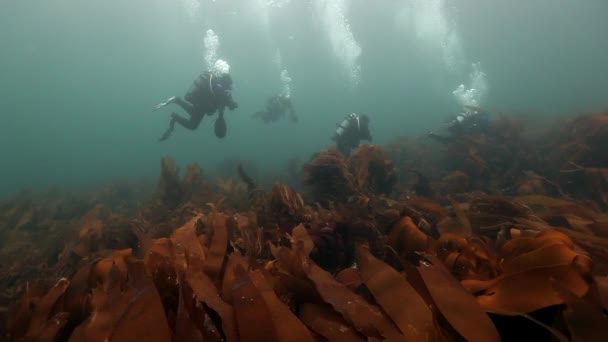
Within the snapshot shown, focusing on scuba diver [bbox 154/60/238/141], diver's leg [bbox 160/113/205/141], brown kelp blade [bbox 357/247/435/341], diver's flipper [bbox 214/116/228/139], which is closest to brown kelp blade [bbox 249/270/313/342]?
brown kelp blade [bbox 357/247/435/341]

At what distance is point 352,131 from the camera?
6684 millimetres

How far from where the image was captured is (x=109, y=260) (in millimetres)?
1552

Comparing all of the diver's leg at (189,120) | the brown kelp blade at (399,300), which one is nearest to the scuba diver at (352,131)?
the diver's leg at (189,120)

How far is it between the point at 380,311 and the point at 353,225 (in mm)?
1202

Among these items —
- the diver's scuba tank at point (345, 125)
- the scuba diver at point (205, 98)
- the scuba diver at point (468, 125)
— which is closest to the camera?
the scuba diver at point (468, 125)

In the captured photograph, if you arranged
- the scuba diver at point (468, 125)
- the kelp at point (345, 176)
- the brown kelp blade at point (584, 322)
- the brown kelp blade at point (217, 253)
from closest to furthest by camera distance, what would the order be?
1. the brown kelp blade at point (584, 322)
2. the brown kelp blade at point (217, 253)
3. the kelp at point (345, 176)
4. the scuba diver at point (468, 125)

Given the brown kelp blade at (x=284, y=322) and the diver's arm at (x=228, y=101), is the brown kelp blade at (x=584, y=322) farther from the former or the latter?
the diver's arm at (x=228, y=101)

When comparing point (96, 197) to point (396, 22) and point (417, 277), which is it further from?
point (396, 22)

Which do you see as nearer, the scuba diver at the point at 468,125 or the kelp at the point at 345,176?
the kelp at the point at 345,176

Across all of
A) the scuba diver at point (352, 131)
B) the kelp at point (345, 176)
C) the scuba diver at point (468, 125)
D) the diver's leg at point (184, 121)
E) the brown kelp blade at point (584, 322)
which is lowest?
the brown kelp blade at point (584, 322)

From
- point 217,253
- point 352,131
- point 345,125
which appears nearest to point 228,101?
point 345,125

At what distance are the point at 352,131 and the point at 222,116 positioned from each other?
340cm

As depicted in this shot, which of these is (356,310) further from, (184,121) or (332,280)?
(184,121)

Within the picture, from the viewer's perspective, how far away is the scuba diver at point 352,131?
664cm
